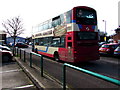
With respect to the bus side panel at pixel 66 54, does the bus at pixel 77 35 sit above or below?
above

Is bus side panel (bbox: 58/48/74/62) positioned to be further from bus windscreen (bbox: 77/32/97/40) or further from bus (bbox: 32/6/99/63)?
bus windscreen (bbox: 77/32/97/40)

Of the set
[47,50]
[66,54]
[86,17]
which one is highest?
[86,17]

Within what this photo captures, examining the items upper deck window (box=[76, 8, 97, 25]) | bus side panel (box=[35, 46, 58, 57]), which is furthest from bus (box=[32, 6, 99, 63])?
bus side panel (box=[35, 46, 58, 57])

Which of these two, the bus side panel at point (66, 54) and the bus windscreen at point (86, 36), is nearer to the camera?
the bus windscreen at point (86, 36)

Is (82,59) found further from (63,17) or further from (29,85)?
(29,85)

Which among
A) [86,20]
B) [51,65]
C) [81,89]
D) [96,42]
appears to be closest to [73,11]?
[86,20]

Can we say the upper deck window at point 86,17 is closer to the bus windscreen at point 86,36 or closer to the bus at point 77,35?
the bus at point 77,35

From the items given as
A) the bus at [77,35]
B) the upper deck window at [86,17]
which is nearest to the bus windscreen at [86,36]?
the bus at [77,35]

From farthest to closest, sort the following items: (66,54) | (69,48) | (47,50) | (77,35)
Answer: (47,50) < (66,54) < (69,48) < (77,35)

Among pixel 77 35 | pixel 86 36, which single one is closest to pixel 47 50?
pixel 77 35

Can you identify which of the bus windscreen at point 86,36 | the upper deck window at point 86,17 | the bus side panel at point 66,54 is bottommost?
the bus side panel at point 66,54

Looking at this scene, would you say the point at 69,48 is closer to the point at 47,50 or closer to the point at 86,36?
the point at 86,36

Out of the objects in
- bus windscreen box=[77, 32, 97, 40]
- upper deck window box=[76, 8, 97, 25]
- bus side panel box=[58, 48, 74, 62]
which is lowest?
bus side panel box=[58, 48, 74, 62]

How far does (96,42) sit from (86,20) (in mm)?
1931
